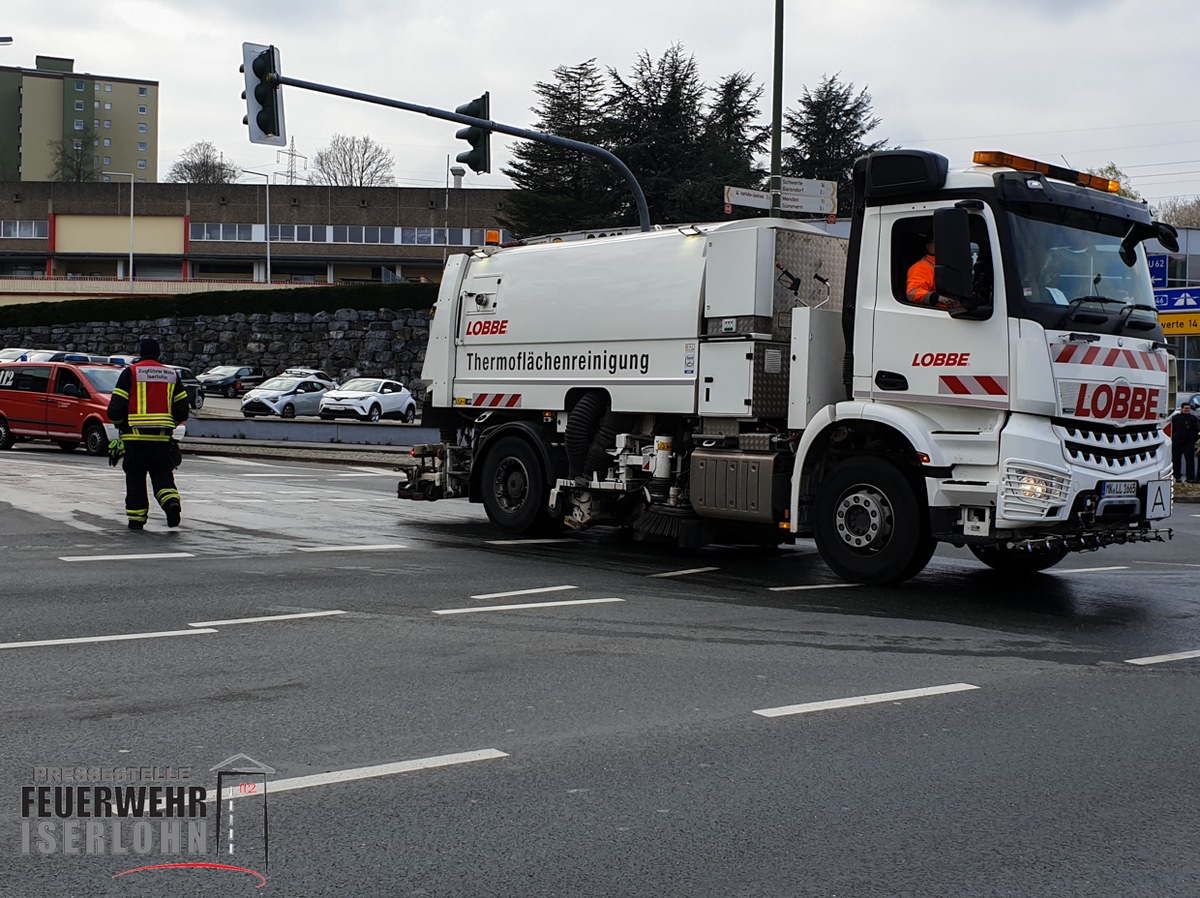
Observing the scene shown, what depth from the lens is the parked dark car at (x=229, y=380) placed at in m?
56.6

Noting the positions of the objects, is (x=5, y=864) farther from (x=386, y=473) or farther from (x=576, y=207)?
(x=576, y=207)

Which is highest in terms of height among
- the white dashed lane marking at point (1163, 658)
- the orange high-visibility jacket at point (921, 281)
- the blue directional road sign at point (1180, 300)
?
the blue directional road sign at point (1180, 300)

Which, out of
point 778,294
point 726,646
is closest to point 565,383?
point 778,294

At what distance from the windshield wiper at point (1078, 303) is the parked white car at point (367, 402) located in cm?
3427

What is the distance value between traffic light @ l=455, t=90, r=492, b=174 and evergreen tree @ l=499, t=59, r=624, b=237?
3305cm

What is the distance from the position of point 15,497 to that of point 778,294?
1017cm

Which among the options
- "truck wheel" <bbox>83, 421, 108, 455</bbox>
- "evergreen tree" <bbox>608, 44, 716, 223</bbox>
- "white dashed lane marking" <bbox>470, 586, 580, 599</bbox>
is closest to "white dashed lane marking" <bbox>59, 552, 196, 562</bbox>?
"white dashed lane marking" <bbox>470, 586, 580, 599</bbox>

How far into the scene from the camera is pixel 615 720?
19.8 ft

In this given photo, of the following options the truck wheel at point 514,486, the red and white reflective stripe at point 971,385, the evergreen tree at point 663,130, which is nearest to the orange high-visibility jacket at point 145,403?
the truck wheel at point 514,486

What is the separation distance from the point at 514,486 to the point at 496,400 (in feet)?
2.97

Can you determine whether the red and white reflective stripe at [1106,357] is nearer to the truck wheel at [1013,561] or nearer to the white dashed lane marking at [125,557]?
the truck wheel at [1013,561]

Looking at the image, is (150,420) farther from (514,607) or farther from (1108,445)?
(1108,445)

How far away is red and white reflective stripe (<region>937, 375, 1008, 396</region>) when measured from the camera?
31.2 feet

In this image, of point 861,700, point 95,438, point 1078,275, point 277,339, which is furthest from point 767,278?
point 277,339
